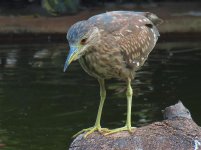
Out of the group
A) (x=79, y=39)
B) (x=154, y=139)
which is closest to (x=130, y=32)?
(x=79, y=39)

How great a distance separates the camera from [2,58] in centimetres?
1406

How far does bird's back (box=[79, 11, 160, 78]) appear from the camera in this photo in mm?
5113

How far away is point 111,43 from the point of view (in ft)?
16.9

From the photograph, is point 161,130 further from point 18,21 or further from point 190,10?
point 190,10

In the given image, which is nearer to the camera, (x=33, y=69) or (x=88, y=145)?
(x=88, y=145)

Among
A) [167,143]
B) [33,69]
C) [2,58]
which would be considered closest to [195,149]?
[167,143]

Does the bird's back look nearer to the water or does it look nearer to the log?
the log

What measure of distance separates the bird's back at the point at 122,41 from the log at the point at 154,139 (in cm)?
50

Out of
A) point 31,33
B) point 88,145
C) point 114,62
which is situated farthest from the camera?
point 31,33

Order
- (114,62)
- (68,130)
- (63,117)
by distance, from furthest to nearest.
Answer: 1. (63,117)
2. (68,130)
3. (114,62)

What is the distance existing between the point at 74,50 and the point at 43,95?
20.2ft

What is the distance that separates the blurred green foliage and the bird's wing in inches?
498

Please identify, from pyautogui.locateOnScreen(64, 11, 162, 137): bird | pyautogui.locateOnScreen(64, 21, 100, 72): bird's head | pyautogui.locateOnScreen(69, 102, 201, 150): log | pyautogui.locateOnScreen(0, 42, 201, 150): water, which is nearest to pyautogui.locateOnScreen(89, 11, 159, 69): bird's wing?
pyautogui.locateOnScreen(64, 11, 162, 137): bird

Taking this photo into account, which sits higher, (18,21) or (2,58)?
Result: (2,58)
